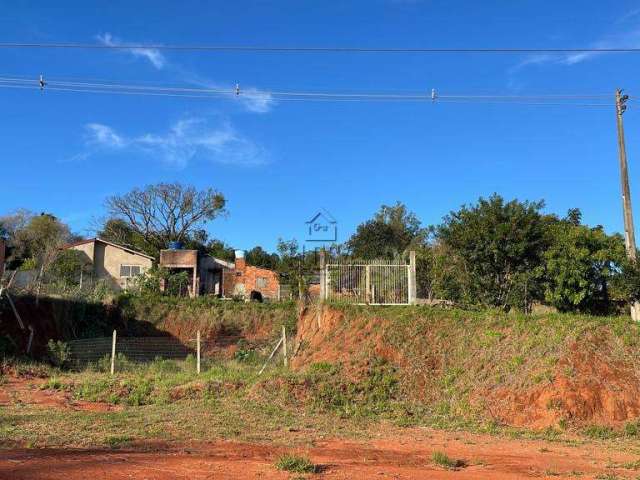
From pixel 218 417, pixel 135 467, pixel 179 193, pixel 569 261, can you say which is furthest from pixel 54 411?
pixel 179 193

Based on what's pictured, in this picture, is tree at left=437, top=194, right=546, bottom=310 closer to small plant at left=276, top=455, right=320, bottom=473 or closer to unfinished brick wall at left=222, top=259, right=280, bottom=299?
small plant at left=276, top=455, right=320, bottom=473

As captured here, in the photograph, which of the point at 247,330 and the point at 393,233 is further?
the point at 393,233

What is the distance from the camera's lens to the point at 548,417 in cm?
1219

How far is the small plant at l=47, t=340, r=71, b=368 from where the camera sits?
2073cm

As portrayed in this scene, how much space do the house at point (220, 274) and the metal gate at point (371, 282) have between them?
22.3m

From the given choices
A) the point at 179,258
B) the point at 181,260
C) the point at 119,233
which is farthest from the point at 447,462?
the point at 119,233

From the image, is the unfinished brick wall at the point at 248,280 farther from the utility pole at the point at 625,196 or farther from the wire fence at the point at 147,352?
the utility pole at the point at 625,196

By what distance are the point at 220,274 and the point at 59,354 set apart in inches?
1128

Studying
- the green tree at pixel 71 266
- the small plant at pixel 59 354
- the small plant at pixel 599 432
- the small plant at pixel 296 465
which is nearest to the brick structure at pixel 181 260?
the green tree at pixel 71 266

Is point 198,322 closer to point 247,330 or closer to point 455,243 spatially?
point 247,330

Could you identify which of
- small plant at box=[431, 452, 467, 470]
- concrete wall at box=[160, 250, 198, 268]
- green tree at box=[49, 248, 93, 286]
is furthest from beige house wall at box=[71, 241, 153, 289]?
small plant at box=[431, 452, 467, 470]

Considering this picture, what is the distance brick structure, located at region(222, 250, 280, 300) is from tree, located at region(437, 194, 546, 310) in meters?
26.3

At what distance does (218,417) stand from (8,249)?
44820 millimetres

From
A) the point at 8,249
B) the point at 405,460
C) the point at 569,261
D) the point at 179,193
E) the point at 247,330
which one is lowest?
the point at 405,460
